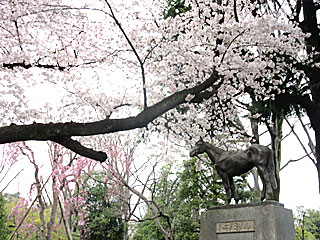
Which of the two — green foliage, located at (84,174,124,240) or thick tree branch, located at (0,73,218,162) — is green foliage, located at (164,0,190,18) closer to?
thick tree branch, located at (0,73,218,162)

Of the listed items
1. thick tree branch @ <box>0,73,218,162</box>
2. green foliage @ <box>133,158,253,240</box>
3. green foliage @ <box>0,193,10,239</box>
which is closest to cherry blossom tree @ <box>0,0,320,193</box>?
thick tree branch @ <box>0,73,218,162</box>

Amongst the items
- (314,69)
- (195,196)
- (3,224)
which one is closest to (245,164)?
(314,69)

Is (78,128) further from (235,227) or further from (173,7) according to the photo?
(173,7)

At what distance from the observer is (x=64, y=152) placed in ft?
37.0

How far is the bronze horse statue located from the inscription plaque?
44 centimetres

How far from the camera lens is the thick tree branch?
4.32 meters

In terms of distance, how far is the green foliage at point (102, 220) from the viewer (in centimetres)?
1717

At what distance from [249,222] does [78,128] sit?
9.77 feet

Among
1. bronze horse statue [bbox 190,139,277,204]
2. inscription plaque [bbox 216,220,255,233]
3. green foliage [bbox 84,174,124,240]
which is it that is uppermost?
green foliage [bbox 84,174,124,240]

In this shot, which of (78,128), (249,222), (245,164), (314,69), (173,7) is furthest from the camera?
(173,7)

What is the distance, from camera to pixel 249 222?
4.68 meters

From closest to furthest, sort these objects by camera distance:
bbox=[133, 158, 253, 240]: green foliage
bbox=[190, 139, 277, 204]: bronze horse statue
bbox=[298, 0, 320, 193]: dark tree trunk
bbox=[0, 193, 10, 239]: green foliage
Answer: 1. bbox=[190, 139, 277, 204]: bronze horse statue
2. bbox=[298, 0, 320, 193]: dark tree trunk
3. bbox=[133, 158, 253, 240]: green foliage
4. bbox=[0, 193, 10, 239]: green foliage

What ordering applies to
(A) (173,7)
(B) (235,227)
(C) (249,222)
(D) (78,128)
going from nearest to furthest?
(D) (78,128)
(C) (249,222)
(B) (235,227)
(A) (173,7)

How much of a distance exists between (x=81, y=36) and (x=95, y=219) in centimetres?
1339
